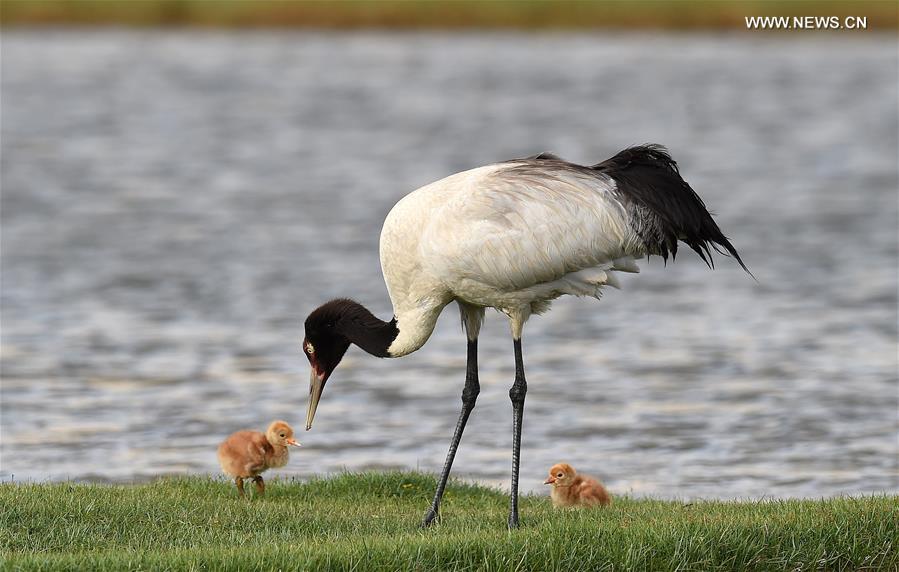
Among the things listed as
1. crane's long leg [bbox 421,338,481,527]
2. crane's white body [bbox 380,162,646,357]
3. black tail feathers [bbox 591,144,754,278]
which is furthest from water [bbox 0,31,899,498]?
crane's white body [bbox 380,162,646,357]

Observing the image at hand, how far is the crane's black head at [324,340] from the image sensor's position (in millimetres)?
10438

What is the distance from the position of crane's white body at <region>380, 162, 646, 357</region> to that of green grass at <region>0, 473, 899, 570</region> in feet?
4.44

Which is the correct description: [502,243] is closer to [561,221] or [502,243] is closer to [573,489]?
[561,221]

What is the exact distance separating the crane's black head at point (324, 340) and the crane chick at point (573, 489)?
5.29 ft

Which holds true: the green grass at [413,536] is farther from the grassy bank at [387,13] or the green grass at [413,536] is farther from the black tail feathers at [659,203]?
the grassy bank at [387,13]

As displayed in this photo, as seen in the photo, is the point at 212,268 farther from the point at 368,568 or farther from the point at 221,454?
the point at 368,568

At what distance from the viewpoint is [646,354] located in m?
17.4

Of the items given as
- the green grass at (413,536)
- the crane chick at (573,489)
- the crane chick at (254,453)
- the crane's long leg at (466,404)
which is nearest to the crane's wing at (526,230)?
the crane's long leg at (466,404)

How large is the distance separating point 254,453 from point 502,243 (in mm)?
2218

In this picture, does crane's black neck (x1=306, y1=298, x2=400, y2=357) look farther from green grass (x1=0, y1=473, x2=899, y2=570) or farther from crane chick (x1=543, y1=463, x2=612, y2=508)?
crane chick (x1=543, y1=463, x2=612, y2=508)

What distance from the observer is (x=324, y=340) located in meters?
10.5

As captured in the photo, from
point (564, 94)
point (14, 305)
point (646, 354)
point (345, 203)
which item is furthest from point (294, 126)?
point (646, 354)

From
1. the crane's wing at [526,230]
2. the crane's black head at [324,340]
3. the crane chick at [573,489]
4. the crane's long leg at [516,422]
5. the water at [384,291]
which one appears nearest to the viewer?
the crane's long leg at [516,422]

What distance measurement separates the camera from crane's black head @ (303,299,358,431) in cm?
1044
